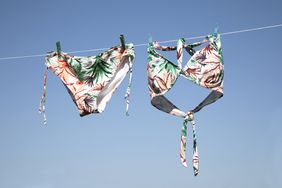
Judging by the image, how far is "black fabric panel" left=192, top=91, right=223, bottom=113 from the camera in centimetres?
584

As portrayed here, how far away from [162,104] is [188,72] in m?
0.50

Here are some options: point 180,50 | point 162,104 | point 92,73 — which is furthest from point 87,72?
point 180,50

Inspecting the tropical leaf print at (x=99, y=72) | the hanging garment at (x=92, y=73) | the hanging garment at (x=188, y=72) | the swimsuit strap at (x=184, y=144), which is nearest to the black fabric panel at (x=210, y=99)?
the hanging garment at (x=188, y=72)

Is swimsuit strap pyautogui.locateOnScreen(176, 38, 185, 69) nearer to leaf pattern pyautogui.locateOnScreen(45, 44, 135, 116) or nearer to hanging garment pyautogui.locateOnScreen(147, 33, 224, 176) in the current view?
hanging garment pyautogui.locateOnScreen(147, 33, 224, 176)

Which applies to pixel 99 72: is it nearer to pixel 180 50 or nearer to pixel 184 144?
pixel 180 50

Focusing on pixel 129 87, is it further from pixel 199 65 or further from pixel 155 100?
pixel 199 65

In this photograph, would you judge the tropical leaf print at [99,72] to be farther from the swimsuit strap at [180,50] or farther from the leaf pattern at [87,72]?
the swimsuit strap at [180,50]

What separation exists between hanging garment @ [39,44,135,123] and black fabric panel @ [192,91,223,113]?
96 cm

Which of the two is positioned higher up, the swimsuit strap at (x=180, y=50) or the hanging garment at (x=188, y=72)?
the swimsuit strap at (x=180, y=50)

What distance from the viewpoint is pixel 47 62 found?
21.2 feet

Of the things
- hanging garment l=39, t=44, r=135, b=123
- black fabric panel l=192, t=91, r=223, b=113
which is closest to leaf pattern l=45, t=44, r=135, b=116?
hanging garment l=39, t=44, r=135, b=123

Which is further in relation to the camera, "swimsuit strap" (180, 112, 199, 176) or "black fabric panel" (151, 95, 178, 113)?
"black fabric panel" (151, 95, 178, 113)

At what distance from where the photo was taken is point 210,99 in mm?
5852

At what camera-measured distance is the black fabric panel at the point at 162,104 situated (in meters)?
5.91
